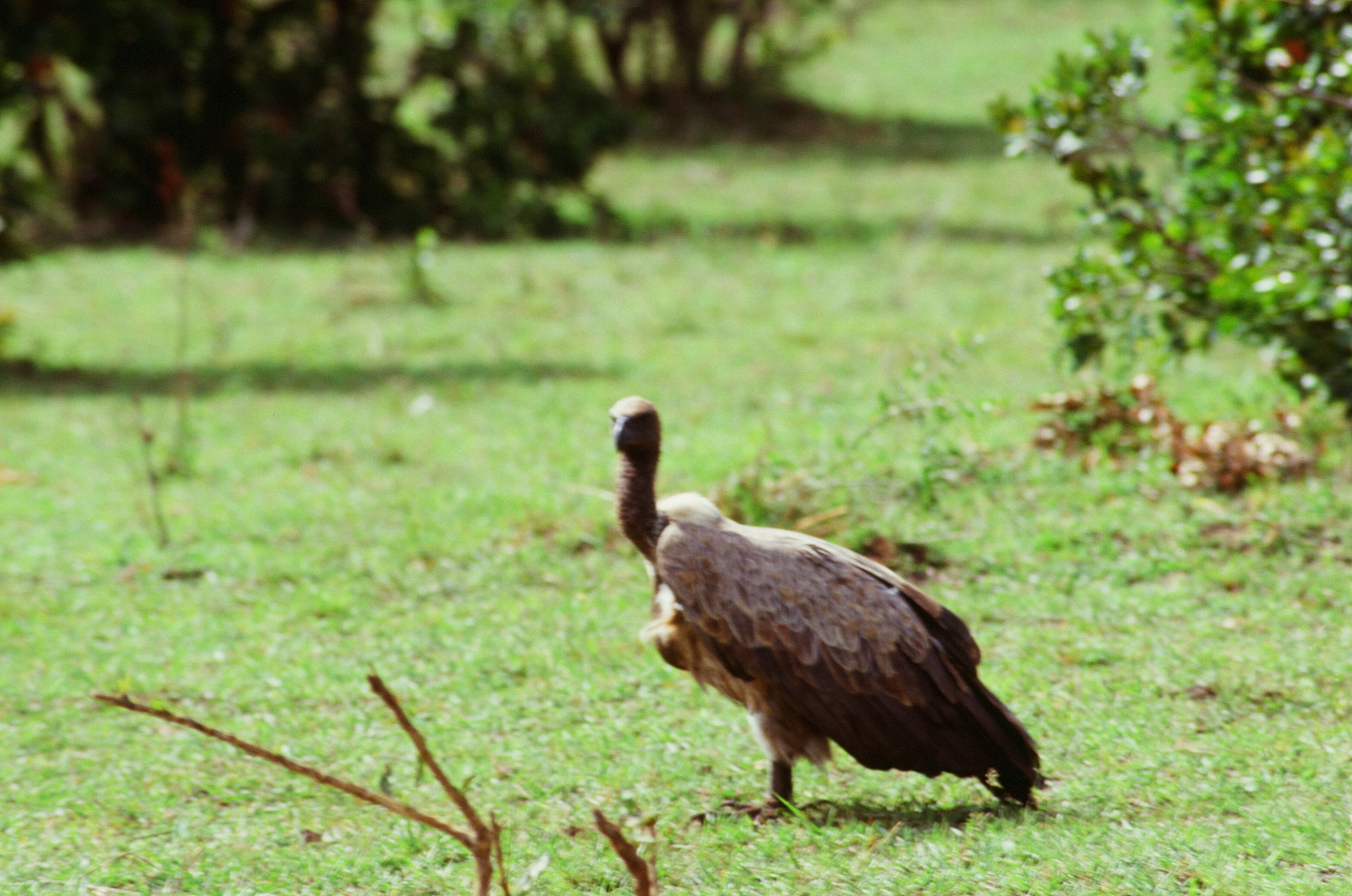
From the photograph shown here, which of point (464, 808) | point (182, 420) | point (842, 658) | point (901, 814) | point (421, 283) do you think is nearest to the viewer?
point (464, 808)

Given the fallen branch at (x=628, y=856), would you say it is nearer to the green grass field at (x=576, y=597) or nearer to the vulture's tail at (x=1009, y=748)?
the green grass field at (x=576, y=597)

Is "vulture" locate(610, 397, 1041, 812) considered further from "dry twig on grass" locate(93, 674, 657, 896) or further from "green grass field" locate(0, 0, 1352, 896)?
"dry twig on grass" locate(93, 674, 657, 896)

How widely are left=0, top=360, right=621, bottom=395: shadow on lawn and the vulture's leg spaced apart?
5323 mm

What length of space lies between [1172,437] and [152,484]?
4.40 m

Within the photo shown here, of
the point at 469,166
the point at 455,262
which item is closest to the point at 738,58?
the point at 469,166

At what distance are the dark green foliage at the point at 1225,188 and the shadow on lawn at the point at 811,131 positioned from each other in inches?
446

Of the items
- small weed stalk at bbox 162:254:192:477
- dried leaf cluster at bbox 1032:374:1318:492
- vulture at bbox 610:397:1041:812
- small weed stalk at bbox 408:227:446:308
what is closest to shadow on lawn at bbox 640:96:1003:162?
small weed stalk at bbox 408:227:446:308

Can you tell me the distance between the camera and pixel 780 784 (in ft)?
13.5

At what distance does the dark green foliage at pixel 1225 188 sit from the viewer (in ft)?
20.4

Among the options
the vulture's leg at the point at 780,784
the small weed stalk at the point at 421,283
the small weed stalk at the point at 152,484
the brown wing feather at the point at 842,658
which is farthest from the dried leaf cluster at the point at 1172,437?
the small weed stalk at the point at 421,283

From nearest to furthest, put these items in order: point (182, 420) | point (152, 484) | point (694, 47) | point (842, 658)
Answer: point (842, 658) → point (152, 484) → point (182, 420) → point (694, 47)

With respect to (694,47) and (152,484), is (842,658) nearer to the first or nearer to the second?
(152,484)

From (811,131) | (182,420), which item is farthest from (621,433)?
(811,131)

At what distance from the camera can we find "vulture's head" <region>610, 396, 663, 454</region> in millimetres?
4051
